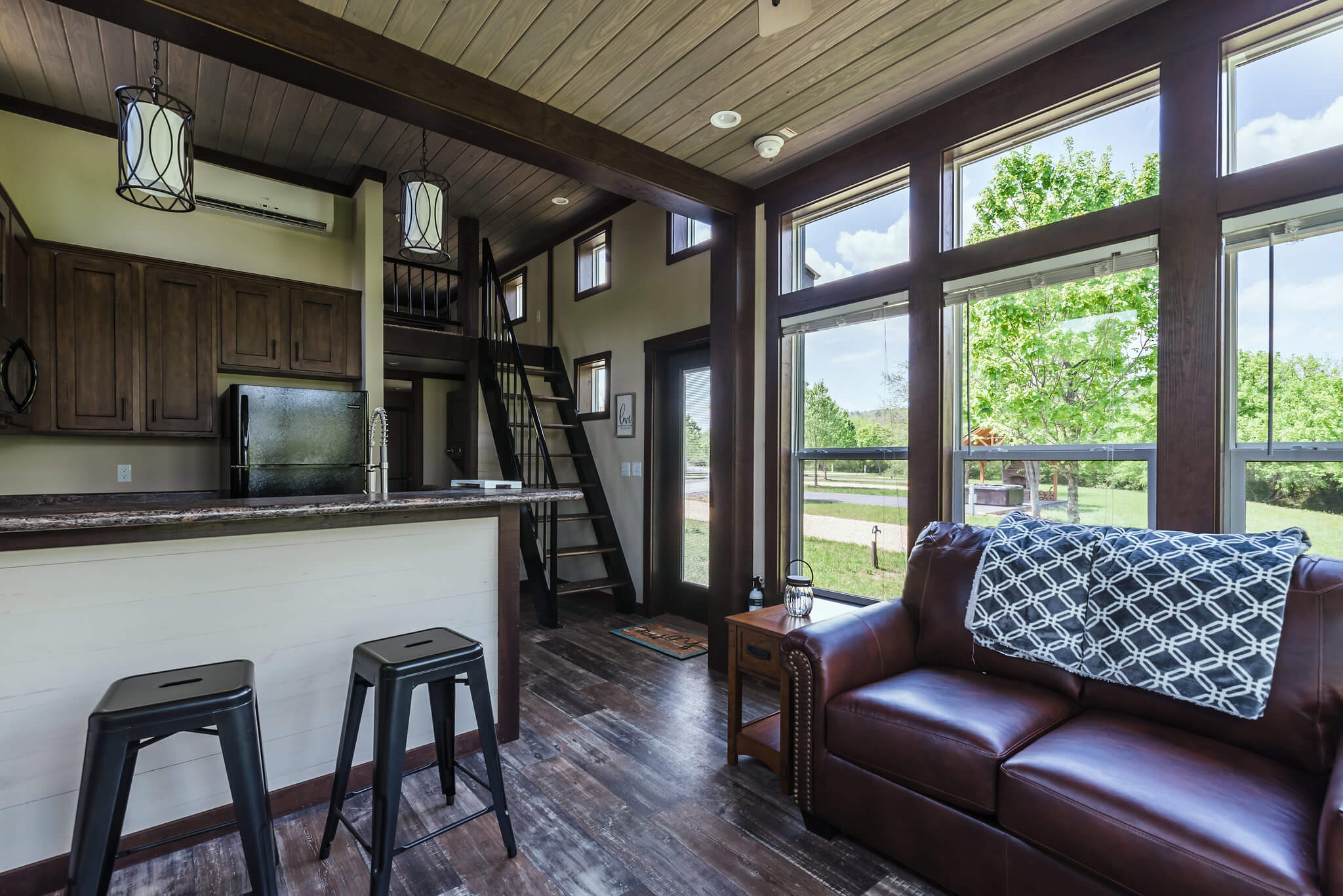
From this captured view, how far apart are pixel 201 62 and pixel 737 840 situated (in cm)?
408

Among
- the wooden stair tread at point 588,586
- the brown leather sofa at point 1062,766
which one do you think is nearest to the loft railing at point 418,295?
the wooden stair tread at point 588,586

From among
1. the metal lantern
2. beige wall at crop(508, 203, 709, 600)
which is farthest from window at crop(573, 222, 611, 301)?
the metal lantern

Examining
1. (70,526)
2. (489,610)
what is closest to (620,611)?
(489,610)

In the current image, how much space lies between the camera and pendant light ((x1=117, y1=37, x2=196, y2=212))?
2285 mm

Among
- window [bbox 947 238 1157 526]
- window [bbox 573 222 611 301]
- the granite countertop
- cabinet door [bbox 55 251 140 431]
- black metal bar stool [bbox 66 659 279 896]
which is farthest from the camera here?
window [bbox 573 222 611 301]

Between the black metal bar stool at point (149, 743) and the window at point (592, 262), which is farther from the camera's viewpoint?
the window at point (592, 262)

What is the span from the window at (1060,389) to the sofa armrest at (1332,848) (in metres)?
1.26

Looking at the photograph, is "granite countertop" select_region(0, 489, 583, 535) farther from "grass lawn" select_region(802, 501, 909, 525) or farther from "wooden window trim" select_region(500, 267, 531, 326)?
"wooden window trim" select_region(500, 267, 531, 326)

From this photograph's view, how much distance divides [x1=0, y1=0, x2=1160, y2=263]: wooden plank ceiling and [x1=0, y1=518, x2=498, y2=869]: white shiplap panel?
1865mm

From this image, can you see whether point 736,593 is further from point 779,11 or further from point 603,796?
point 779,11

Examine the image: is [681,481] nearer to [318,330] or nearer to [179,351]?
[318,330]

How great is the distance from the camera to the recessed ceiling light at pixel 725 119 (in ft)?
9.27

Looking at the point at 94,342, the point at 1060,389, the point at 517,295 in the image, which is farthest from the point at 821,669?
the point at 517,295

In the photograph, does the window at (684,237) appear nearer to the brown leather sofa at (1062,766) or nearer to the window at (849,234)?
the window at (849,234)
